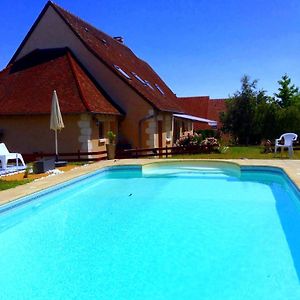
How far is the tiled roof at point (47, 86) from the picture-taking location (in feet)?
72.4

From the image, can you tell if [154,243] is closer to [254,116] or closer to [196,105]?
[254,116]

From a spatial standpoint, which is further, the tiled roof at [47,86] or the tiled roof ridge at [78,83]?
the tiled roof at [47,86]

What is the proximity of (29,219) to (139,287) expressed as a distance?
5545 mm

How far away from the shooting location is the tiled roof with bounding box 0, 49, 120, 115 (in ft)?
72.4

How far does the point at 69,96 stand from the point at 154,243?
50.8 feet

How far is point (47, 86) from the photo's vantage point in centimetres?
2384

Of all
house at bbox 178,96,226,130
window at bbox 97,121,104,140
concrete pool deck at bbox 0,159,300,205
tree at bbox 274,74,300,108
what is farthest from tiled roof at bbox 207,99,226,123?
concrete pool deck at bbox 0,159,300,205

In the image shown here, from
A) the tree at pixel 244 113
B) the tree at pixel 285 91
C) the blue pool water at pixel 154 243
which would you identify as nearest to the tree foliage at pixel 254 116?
the tree at pixel 244 113

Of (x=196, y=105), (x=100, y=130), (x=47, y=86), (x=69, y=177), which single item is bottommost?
(x=69, y=177)

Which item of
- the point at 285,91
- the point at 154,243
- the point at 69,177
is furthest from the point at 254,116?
the point at 154,243

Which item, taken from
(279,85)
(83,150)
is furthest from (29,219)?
(279,85)

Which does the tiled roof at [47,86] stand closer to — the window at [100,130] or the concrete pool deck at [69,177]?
the window at [100,130]

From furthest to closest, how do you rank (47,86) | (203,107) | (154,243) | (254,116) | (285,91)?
(203,107), (285,91), (254,116), (47,86), (154,243)

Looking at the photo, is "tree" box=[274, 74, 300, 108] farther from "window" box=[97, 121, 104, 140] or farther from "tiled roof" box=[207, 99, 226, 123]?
"window" box=[97, 121, 104, 140]
